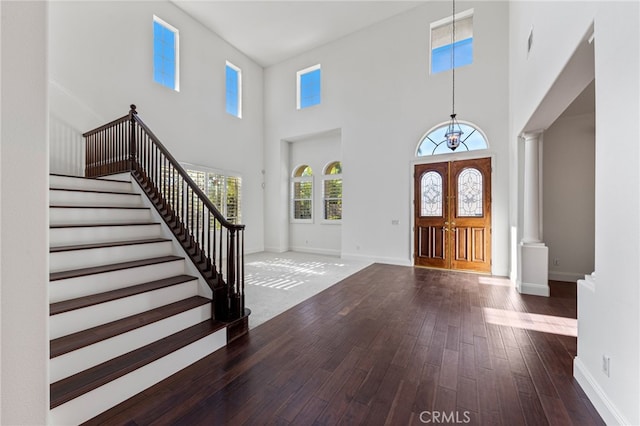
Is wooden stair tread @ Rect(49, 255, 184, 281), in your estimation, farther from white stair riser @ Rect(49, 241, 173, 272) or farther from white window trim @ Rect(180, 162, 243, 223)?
white window trim @ Rect(180, 162, 243, 223)

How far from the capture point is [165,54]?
603cm

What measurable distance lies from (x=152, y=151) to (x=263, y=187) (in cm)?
490

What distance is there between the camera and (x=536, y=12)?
3.35 m

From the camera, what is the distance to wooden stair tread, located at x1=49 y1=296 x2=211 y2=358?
5.78 feet

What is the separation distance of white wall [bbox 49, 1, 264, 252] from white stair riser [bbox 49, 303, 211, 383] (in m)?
4.02

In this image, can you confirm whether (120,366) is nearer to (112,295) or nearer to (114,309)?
(114,309)

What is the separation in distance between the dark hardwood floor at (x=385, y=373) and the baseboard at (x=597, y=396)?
0.05m

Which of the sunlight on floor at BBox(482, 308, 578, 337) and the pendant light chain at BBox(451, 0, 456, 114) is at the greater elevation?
the pendant light chain at BBox(451, 0, 456, 114)

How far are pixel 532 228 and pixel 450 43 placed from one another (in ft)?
14.5

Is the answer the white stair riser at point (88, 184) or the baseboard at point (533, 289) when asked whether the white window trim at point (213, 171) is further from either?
the baseboard at point (533, 289)

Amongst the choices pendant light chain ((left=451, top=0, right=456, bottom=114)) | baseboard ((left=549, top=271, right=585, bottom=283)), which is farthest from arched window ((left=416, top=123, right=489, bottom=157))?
baseboard ((left=549, top=271, right=585, bottom=283))

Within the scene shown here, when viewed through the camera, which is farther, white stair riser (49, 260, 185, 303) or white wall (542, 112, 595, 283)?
white wall (542, 112, 595, 283)

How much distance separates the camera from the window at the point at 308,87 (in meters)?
7.86

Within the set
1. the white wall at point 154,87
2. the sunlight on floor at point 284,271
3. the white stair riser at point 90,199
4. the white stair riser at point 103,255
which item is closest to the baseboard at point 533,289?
the sunlight on floor at point 284,271
